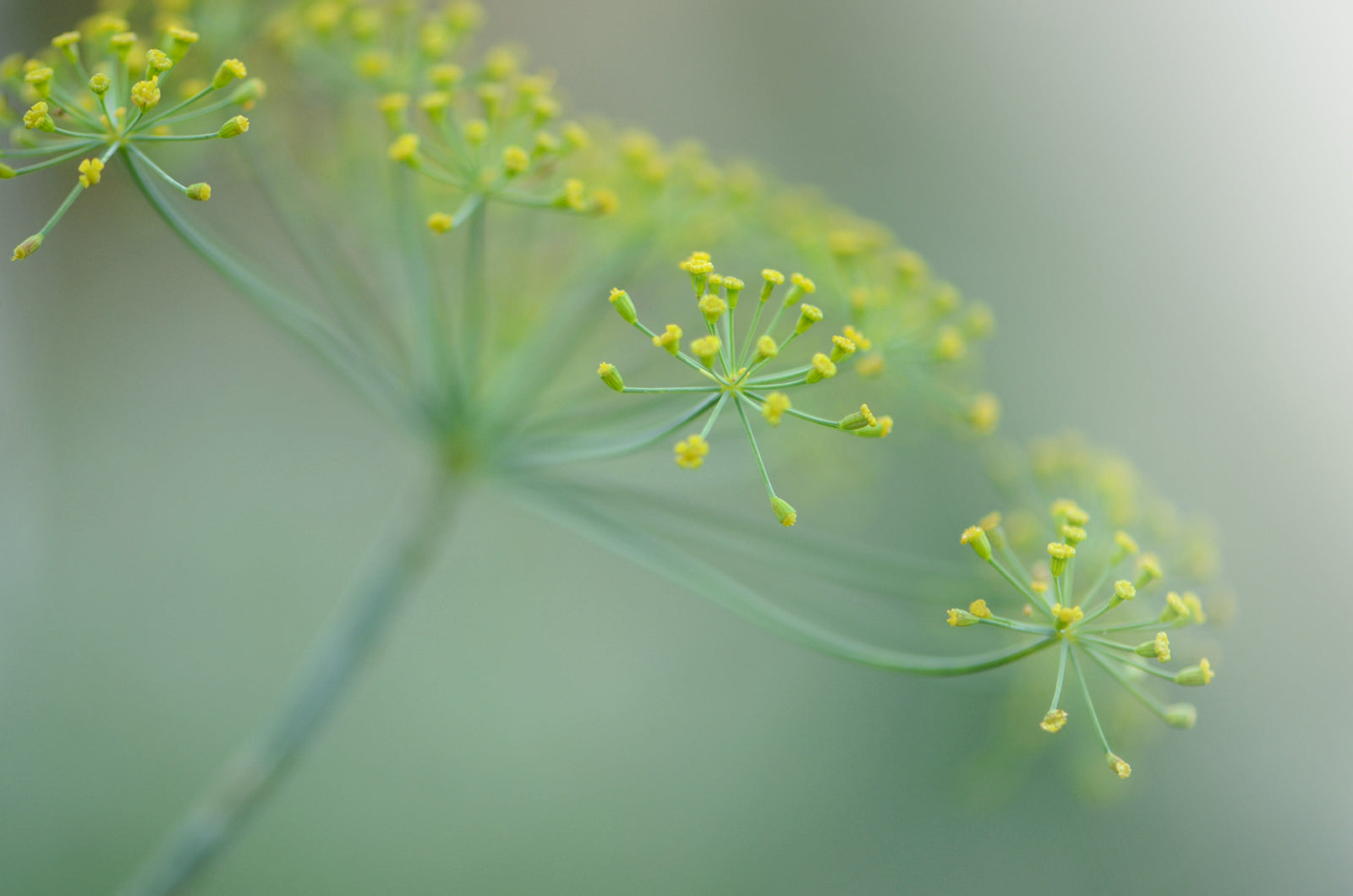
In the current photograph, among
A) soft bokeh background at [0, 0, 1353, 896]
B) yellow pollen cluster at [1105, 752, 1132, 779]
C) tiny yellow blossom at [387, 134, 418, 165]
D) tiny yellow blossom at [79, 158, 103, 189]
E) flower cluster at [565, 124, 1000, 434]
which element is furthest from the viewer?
soft bokeh background at [0, 0, 1353, 896]

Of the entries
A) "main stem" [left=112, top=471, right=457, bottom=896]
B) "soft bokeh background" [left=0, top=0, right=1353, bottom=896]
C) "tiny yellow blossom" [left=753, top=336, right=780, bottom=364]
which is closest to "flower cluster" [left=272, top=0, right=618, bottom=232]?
"tiny yellow blossom" [left=753, top=336, right=780, bottom=364]

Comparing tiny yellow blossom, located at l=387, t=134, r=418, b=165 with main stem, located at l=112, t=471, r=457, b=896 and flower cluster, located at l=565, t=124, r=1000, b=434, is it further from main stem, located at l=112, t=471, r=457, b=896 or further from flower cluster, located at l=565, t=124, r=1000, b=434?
main stem, located at l=112, t=471, r=457, b=896

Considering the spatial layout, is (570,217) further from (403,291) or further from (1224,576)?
(1224,576)

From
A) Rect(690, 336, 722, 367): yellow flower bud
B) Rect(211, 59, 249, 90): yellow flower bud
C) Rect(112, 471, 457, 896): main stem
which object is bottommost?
Rect(112, 471, 457, 896): main stem

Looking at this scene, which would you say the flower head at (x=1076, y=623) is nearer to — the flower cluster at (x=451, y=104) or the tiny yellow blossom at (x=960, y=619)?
the tiny yellow blossom at (x=960, y=619)

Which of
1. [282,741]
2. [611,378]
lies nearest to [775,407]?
[611,378]

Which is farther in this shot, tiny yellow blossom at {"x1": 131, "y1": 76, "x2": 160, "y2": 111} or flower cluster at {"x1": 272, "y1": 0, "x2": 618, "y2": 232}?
flower cluster at {"x1": 272, "y1": 0, "x2": 618, "y2": 232}

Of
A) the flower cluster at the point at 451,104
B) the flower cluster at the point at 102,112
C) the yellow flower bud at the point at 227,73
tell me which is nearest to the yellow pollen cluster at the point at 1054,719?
the flower cluster at the point at 451,104
